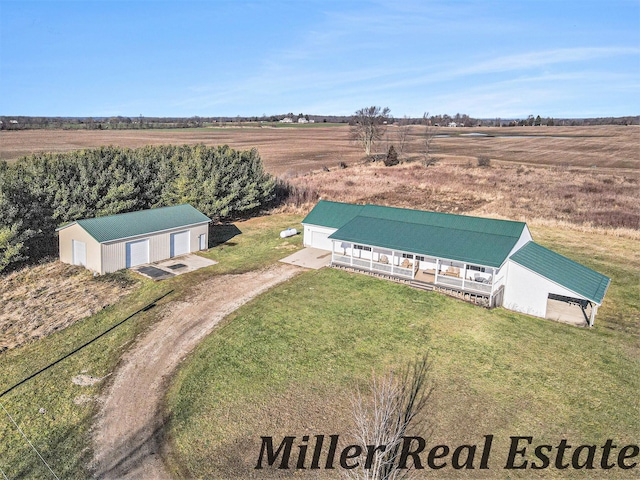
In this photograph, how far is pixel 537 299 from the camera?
22312 mm

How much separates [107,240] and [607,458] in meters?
25.2

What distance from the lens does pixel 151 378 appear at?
16156mm

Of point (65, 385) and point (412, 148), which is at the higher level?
point (412, 148)

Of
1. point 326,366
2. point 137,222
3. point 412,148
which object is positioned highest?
point 412,148

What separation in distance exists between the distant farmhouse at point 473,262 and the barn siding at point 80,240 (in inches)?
556

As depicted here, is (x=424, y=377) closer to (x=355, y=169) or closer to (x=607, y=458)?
(x=607, y=458)

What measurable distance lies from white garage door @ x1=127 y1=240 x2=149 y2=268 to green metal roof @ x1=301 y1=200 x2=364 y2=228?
432 inches

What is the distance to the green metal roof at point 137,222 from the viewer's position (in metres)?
26.2

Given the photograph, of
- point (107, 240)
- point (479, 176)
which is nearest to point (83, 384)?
point (107, 240)

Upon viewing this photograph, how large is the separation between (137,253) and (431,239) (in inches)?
715

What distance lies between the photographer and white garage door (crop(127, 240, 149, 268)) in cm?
2720

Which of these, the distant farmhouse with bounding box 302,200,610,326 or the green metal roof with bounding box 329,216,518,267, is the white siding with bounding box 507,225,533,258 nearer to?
the distant farmhouse with bounding box 302,200,610,326

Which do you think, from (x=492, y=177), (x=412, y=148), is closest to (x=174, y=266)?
(x=492, y=177)

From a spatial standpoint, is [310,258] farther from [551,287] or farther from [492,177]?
[492,177]
